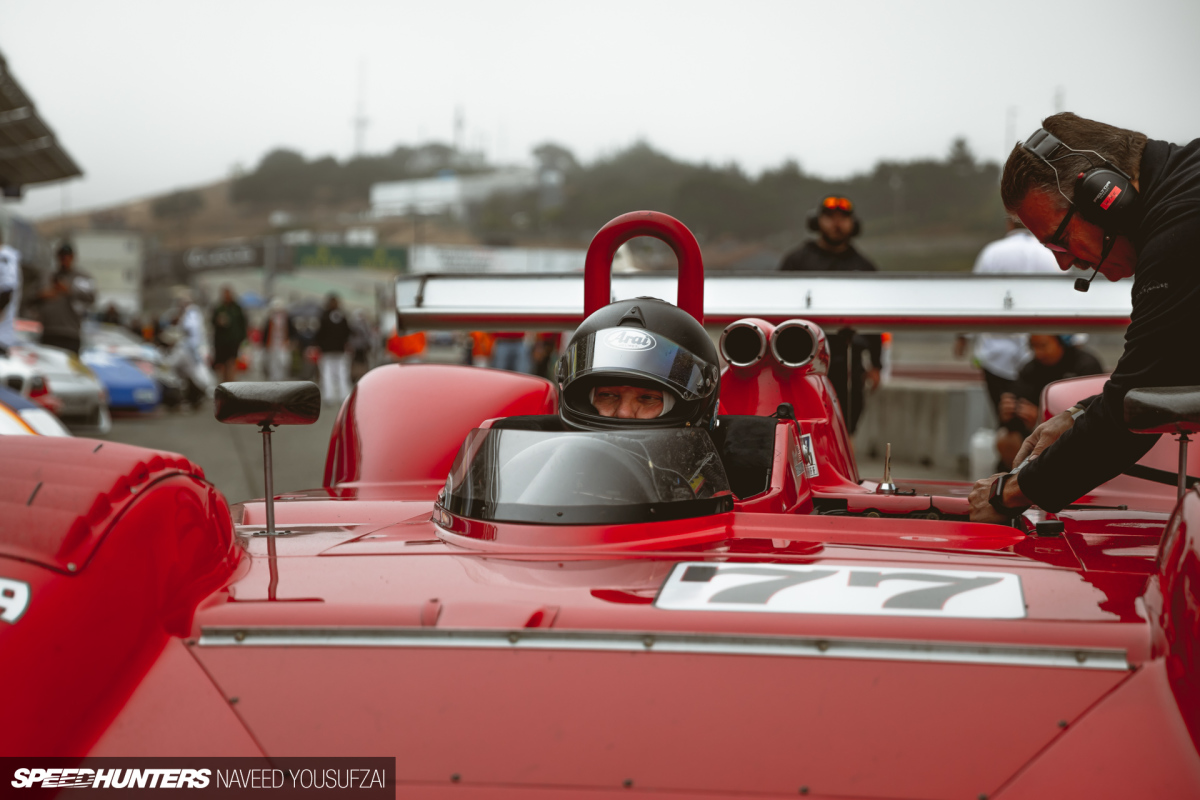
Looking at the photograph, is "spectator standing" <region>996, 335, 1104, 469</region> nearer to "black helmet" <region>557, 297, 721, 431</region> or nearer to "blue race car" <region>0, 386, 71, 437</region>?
"black helmet" <region>557, 297, 721, 431</region>

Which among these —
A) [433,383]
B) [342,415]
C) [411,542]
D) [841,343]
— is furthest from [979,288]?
[411,542]

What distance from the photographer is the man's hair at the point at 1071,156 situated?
2.38m

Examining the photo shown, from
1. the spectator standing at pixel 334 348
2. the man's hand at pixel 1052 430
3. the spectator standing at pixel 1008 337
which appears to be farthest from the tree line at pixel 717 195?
the man's hand at pixel 1052 430

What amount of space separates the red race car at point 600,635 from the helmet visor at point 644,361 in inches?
14.1

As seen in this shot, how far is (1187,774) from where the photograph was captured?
1386 millimetres

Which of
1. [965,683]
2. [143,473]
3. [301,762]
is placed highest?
[143,473]

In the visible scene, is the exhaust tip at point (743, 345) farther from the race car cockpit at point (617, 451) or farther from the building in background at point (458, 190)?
the building in background at point (458, 190)

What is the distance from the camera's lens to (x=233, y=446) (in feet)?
33.2

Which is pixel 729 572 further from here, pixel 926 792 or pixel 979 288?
pixel 979 288

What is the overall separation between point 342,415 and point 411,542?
1.75m

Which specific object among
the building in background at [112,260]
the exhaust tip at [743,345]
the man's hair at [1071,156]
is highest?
the man's hair at [1071,156]

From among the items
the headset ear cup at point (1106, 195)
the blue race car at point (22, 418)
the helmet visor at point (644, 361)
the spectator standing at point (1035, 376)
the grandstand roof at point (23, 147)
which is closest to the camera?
the headset ear cup at point (1106, 195)

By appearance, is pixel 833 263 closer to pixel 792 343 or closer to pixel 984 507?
pixel 792 343

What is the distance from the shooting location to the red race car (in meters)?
1.45
